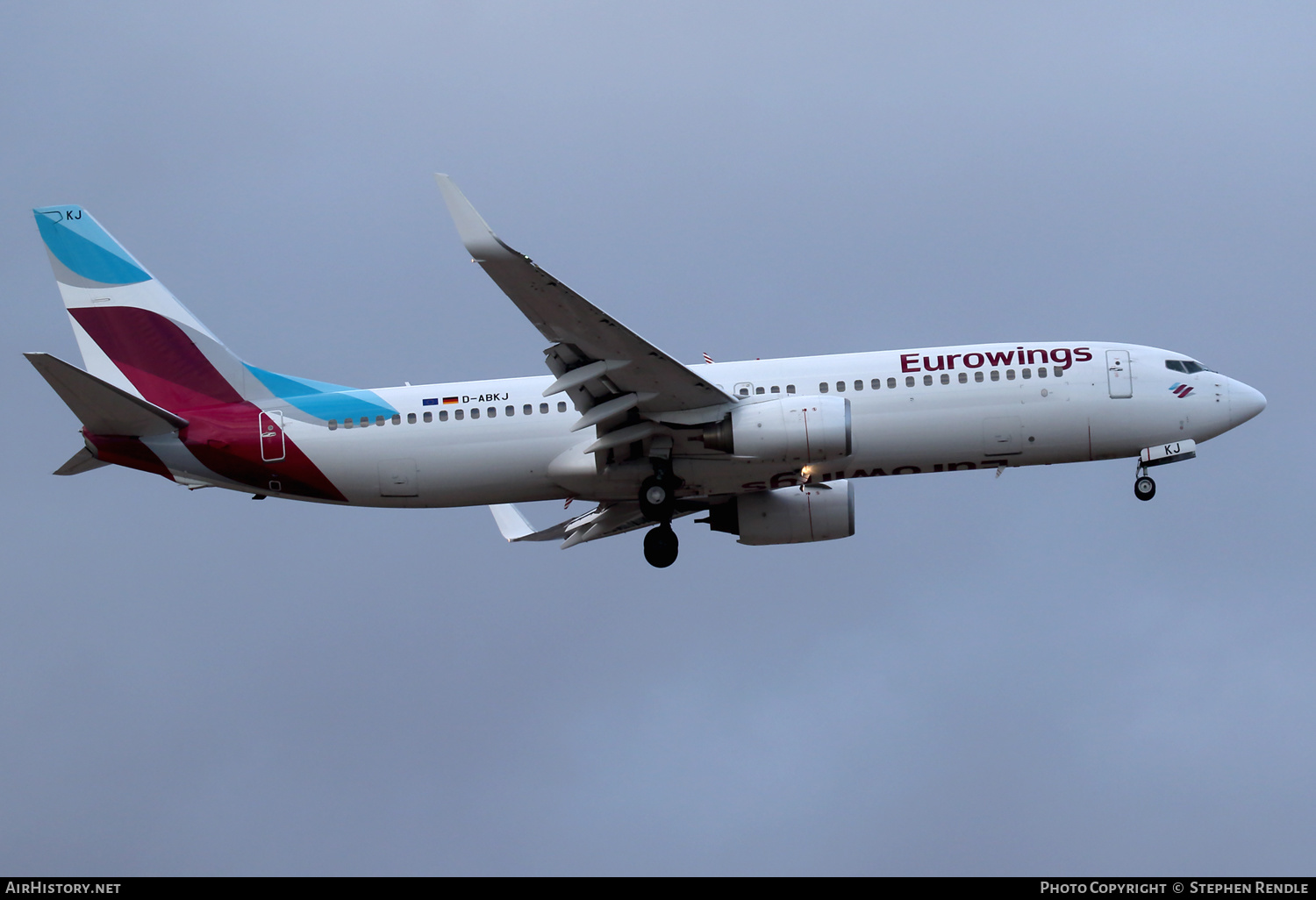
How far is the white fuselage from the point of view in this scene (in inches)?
1543

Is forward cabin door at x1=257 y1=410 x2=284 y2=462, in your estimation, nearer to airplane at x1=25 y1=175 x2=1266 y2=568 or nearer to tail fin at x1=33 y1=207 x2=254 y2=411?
airplane at x1=25 y1=175 x2=1266 y2=568

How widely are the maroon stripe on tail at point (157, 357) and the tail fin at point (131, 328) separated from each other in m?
0.03

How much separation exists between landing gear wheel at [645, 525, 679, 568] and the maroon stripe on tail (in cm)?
1250

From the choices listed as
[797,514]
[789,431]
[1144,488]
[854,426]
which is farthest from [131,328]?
[1144,488]

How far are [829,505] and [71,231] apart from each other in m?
24.1

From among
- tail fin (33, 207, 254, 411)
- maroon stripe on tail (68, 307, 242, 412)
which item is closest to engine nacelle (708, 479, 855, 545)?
tail fin (33, 207, 254, 411)

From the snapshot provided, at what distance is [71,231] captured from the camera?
43.1 m

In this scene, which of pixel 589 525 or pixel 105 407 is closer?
pixel 105 407

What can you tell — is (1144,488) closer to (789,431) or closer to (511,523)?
(789,431)

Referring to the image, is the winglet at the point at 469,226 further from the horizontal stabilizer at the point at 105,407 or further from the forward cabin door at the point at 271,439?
the horizontal stabilizer at the point at 105,407

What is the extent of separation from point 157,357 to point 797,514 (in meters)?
19.4

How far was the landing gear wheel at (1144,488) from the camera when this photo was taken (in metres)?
40.9

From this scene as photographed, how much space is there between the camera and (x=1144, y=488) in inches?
1613

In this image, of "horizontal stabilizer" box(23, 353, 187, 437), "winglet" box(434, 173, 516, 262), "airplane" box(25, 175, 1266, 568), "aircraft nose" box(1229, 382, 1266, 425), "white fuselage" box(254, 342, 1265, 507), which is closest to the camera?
"winglet" box(434, 173, 516, 262)
